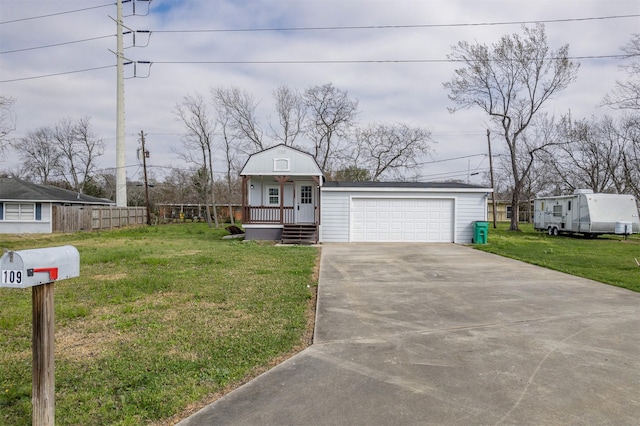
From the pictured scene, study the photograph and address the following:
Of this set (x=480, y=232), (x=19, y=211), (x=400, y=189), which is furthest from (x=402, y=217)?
(x=19, y=211)

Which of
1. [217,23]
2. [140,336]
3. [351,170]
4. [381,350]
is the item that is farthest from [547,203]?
[140,336]

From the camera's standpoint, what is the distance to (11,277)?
7.10ft

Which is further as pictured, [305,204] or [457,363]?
[305,204]

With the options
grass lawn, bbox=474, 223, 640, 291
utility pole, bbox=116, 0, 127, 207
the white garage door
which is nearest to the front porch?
Answer: the white garage door

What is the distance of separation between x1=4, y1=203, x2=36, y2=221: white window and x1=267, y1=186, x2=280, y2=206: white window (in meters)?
16.4

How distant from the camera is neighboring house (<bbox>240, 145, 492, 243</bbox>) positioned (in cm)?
1730

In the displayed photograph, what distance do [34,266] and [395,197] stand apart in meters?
16.0

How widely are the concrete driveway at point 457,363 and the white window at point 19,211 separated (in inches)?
984

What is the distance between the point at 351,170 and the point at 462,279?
28159 millimetres

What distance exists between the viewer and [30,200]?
2341 cm

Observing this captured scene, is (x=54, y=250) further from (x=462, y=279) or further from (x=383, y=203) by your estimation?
(x=383, y=203)

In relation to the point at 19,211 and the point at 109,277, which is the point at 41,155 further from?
the point at 109,277

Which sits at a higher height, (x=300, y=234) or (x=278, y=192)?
(x=278, y=192)

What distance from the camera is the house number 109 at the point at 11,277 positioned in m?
2.16
